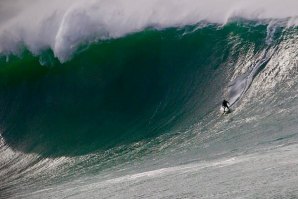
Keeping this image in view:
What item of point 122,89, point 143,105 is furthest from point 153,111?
point 122,89

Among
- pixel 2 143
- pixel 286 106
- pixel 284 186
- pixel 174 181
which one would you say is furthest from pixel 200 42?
pixel 284 186

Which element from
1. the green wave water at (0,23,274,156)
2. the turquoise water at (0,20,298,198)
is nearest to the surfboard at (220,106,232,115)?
the turquoise water at (0,20,298,198)

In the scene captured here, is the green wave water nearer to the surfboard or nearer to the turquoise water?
the turquoise water

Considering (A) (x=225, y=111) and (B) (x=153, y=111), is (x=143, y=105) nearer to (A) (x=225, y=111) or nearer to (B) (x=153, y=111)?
(B) (x=153, y=111)

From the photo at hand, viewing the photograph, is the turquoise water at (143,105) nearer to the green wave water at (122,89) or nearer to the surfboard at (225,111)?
the green wave water at (122,89)

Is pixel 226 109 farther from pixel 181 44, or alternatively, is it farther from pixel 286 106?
pixel 181 44
